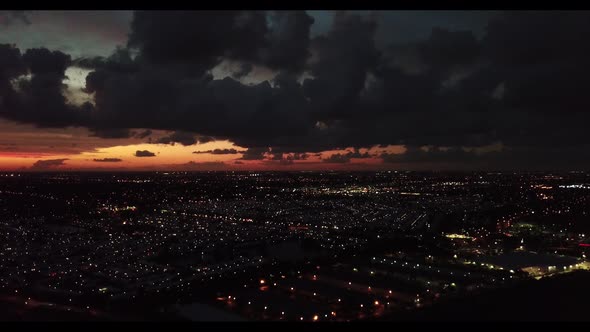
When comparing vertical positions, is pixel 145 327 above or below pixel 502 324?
above

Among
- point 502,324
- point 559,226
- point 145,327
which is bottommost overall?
point 559,226

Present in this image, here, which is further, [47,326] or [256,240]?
[256,240]

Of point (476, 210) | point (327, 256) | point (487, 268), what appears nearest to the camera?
point (487, 268)

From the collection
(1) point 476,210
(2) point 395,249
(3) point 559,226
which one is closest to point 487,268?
(2) point 395,249

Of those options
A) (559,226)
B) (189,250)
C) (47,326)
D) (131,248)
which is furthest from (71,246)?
(559,226)

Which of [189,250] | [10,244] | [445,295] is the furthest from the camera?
[10,244]

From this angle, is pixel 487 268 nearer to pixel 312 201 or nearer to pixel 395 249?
pixel 395 249

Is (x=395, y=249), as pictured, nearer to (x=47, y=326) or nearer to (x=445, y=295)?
(x=445, y=295)

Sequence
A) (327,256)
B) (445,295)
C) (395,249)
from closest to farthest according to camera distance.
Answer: (445,295) < (327,256) < (395,249)

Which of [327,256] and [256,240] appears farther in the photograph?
[256,240]

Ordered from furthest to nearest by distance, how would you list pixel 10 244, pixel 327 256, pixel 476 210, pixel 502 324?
pixel 476 210, pixel 10 244, pixel 327 256, pixel 502 324
